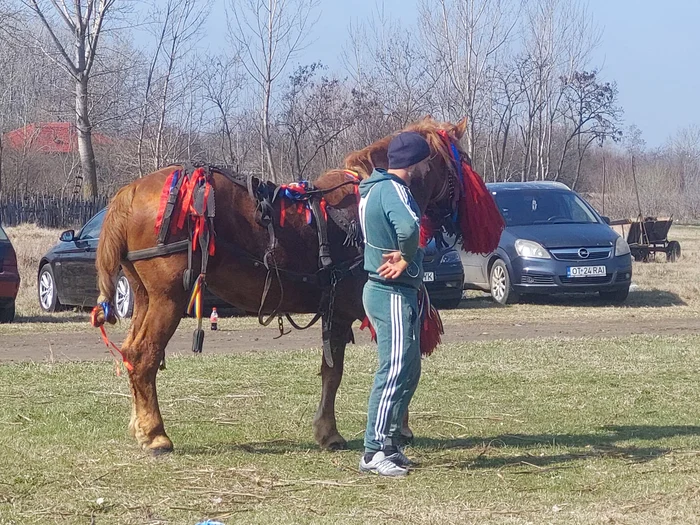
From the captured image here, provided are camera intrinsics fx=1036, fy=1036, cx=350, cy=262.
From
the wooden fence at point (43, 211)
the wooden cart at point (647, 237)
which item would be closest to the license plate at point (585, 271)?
the wooden cart at point (647, 237)

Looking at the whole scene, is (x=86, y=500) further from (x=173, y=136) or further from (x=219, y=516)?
(x=173, y=136)

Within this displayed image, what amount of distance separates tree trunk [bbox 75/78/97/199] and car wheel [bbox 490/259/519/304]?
51.3 feet

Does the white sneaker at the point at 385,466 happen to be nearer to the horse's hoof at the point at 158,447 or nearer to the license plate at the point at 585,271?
the horse's hoof at the point at 158,447

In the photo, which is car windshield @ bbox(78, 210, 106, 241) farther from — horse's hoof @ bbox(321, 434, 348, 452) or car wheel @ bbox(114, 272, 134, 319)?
horse's hoof @ bbox(321, 434, 348, 452)

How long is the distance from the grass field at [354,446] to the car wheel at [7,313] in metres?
4.47

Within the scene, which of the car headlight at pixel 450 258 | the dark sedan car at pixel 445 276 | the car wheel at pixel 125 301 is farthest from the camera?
the car headlight at pixel 450 258

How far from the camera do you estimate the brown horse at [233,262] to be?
20.9 ft

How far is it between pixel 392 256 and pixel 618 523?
184 cm

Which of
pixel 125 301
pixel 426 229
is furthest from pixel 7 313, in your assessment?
pixel 426 229

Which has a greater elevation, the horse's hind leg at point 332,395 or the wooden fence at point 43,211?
the wooden fence at point 43,211

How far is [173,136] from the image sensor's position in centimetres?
3384

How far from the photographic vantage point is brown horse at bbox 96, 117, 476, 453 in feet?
20.9

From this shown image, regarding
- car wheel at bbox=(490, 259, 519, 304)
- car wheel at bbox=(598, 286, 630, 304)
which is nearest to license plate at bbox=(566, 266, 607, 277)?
car wheel at bbox=(598, 286, 630, 304)

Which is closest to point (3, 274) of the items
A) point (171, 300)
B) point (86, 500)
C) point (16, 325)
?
point (16, 325)
